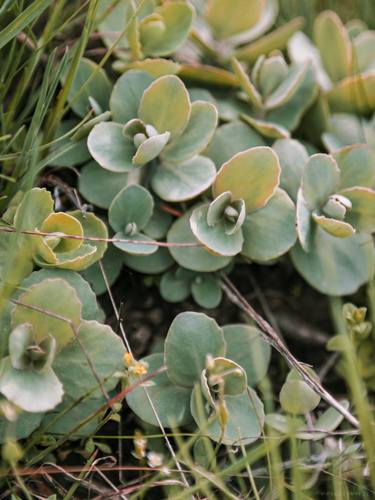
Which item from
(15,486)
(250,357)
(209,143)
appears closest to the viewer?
(15,486)

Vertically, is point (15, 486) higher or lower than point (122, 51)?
lower

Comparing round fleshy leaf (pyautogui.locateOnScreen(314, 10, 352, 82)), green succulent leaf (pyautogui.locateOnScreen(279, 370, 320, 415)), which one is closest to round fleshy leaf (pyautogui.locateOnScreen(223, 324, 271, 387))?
green succulent leaf (pyautogui.locateOnScreen(279, 370, 320, 415))

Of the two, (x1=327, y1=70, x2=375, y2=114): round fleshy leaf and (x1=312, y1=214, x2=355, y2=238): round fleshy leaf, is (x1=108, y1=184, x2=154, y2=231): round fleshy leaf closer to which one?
(x1=312, y1=214, x2=355, y2=238): round fleshy leaf

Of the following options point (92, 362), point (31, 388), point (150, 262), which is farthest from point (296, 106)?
point (31, 388)

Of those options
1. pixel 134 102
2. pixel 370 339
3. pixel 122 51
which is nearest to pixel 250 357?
pixel 370 339

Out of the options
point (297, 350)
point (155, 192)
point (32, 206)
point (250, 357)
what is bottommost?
point (297, 350)

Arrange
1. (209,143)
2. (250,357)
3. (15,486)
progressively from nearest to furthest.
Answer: (15,486) < (250,357) < (209,143)

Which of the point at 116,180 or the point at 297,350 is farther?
the point at 297,350

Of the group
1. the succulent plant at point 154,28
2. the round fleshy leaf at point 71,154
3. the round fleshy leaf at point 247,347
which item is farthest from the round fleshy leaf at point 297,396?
the succulent plant at point 154,28

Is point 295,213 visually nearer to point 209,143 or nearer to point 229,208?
point 229,208
